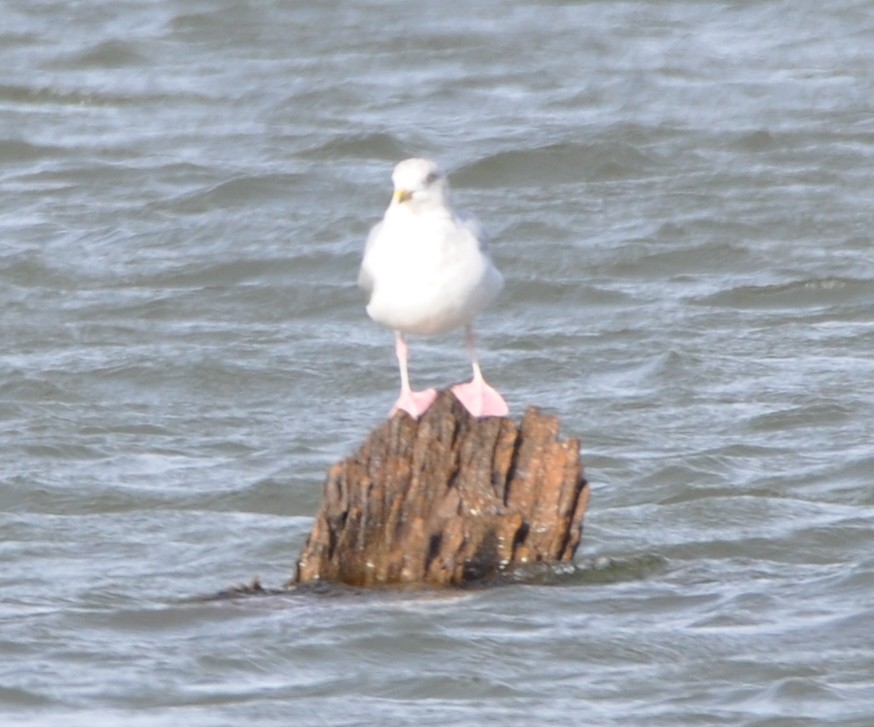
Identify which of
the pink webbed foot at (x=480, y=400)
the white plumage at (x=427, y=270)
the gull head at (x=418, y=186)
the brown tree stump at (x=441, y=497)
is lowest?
the brown tree stump at (x=441, y=497)

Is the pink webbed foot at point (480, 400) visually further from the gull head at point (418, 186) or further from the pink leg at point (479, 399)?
the gull head at point (418, 186)

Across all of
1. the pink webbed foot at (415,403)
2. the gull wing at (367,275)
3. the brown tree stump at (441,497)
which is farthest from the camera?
the gull wing at (367,275)

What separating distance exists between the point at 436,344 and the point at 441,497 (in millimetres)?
4422

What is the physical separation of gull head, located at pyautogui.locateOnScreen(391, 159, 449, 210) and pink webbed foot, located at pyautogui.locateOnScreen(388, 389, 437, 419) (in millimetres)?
653

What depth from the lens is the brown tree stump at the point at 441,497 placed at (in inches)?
313

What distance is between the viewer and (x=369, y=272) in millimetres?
8234

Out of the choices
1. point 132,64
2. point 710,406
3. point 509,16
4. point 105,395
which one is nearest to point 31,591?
point 105,395

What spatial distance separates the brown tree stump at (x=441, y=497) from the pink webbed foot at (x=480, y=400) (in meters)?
0.23

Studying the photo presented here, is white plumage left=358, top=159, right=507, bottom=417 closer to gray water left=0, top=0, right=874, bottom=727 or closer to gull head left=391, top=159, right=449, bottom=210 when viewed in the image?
gull head left=391, top=159, right=449, bottom=210

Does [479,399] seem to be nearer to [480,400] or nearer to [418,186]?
[480,400]

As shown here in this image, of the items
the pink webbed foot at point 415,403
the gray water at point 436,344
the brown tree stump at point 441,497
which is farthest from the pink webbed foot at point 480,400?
the gray water at point 436,344

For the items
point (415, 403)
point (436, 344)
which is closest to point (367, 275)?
point (415, 403)

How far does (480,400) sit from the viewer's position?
27.3 ft

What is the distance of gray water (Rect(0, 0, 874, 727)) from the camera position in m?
7.56
